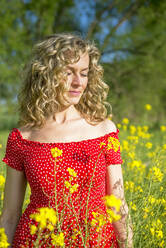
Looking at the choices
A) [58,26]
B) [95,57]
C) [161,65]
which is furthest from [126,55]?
[95,57]

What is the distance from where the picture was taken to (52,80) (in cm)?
175

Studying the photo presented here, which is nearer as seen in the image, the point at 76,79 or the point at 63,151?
the point at 63,151

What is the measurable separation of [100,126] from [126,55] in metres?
13.2

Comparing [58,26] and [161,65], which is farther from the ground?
[58,26]

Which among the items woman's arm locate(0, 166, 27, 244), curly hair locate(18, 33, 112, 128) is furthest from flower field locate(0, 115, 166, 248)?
curly hair locate(18, 33, 112, 128)

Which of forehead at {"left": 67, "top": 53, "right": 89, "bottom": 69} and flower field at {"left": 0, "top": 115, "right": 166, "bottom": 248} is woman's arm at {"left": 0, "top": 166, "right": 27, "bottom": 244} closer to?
flower field at {"left": 0, "top": 115, "right": 166, "bottom": 248}

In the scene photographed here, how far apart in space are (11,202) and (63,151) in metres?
0.39

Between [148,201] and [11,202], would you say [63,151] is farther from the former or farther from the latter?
[148,201]

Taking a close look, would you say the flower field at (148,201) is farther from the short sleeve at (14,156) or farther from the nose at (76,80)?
the nose at (76,80)

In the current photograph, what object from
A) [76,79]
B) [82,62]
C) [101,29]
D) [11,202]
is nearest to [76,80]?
[76,79]

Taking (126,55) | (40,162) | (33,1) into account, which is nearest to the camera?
(40,162)

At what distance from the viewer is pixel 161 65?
43.7 feet

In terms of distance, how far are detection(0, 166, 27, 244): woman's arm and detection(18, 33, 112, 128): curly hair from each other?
305 mm

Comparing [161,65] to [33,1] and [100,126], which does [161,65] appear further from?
[100,126]
